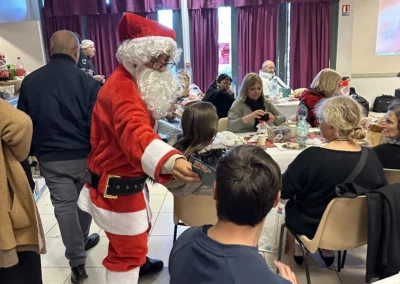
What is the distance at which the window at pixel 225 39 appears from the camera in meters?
A: 6.11

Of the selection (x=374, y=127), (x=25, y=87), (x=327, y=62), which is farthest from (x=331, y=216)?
(x=327, y=62)

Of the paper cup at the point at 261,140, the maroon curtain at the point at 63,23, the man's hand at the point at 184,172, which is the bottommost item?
the paper cup at the point at 261,140

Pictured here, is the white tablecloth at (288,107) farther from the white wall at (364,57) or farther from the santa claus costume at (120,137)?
the santa claus costume at (120,137)

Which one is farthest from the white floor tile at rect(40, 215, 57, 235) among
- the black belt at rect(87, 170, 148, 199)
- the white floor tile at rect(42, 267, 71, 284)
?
the black belt at rect(87, 170, 148, 199)

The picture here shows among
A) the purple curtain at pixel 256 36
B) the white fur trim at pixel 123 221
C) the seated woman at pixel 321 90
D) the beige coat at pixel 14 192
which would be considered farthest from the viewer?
the purple curtain at pixel 256 36

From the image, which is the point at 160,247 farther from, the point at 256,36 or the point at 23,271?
the point at 256,36

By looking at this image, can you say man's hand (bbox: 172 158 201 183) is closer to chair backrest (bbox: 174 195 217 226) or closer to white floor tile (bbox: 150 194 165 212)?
chair backrest (bbox: 174 195 217 226)

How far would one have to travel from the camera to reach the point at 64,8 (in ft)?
19.8

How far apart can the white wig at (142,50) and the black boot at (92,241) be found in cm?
158

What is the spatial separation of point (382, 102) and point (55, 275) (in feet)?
19.8

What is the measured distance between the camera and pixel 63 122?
2115mm

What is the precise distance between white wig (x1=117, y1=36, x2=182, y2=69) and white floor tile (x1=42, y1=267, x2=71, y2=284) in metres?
1.50

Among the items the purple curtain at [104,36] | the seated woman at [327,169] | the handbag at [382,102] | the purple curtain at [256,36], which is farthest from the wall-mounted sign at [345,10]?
the seated woman at [327,169]

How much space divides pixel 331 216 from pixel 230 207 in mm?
1029
